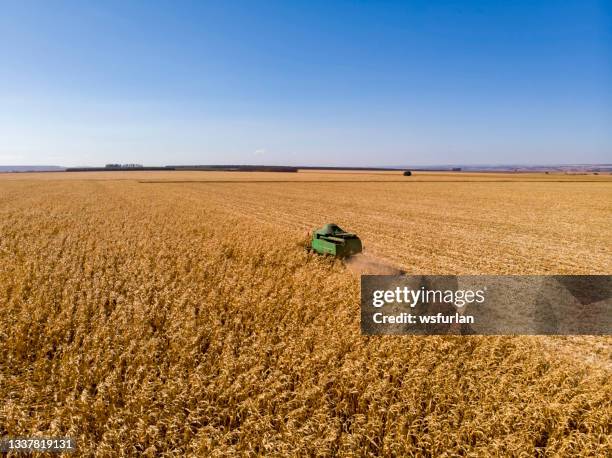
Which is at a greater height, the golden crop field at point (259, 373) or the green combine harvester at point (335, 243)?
the green combine harvester at point (335, 243)

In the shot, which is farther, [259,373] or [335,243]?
[335,243]

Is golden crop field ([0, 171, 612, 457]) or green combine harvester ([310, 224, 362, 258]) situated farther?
green combine harvester ([310, 224, 362, 258])

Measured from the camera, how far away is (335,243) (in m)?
11.6

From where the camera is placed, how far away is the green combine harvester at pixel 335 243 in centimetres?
1142

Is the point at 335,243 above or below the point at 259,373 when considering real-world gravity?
above

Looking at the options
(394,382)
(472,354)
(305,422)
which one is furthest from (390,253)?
(305,422)

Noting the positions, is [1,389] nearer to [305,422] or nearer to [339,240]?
[305,422]

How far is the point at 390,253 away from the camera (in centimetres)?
1459

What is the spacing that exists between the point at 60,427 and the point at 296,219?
67.7ft

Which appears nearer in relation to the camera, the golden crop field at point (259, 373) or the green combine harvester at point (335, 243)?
the golden crop field at point (259, 373)

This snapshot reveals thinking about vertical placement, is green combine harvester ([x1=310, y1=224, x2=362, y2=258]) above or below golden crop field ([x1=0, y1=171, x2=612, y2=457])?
above

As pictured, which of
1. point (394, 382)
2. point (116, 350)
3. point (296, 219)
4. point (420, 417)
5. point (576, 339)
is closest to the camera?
point (420, 417)

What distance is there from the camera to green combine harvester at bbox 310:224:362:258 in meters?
11.4

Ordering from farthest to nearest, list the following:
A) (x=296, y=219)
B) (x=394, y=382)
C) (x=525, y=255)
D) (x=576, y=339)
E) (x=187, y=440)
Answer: (x=296, y=219) → (x=525, y=255) → (x=576, y=339) → (x=394, y=382) → (x=187, y=440)
